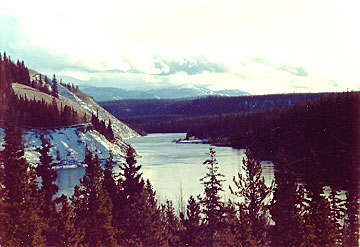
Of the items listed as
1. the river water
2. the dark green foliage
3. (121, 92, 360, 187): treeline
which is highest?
(121, 92, 360, 187): treeline

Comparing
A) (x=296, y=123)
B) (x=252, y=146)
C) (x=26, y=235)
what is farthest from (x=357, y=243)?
(x=252, y=146)

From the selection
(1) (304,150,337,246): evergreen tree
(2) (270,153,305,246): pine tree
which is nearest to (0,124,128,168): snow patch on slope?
(2) (270,153,305,246): pine tree

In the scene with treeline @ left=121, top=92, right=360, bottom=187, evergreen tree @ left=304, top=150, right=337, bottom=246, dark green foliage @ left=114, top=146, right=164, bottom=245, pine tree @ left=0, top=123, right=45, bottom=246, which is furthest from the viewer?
treeline @ left=121, top=92, right=360, bottom=187

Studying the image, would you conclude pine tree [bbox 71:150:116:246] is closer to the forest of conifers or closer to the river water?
the forest of conifers

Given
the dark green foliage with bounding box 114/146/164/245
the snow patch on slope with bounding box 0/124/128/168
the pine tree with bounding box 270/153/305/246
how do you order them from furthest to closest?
1. the snow patch on slope with bounding box 0/124/128/168
2. the dark green foliage with bounding box 114/146/164/245
3. the pine tree with bounding box 270/153/305/246

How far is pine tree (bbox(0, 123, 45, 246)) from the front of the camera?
3738 centimetres

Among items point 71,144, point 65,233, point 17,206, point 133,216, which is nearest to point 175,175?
point 71,144

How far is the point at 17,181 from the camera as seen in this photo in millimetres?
40281

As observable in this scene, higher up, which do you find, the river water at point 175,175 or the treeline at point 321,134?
the treeline at point 321,134

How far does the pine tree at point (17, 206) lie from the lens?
3738 cm

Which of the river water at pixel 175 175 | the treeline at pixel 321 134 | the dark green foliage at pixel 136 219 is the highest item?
the treeline at pixel 321 134

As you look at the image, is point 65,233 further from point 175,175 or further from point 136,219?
point 175,175

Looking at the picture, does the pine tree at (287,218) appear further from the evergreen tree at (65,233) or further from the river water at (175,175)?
the river water at (175,175)

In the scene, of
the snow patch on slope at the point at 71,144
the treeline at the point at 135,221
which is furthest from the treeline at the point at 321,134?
the treeline at the point at 135,221
